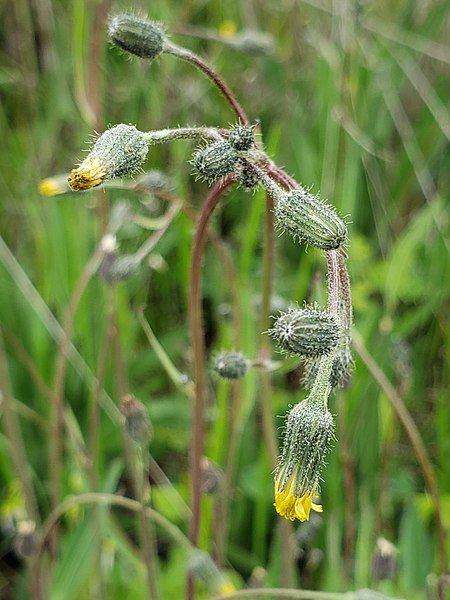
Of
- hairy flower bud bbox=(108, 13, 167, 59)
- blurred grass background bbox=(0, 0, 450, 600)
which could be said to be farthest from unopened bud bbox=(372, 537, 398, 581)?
hairy flower bud bbox=(108, 13, 167, 59)

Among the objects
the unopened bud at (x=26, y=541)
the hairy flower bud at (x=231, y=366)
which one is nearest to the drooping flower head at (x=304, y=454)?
the hairy flower bud at (x=231, y=366)

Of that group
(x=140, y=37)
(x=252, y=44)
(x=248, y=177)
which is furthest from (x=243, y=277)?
(x=248, y=177)

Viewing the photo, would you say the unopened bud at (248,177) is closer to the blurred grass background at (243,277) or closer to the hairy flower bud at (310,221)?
the hairy flower bud at (310,221)

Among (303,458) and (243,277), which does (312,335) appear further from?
(243,277)

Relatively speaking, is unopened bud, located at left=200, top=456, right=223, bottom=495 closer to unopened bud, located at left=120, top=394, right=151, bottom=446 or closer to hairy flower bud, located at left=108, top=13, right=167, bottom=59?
unopened bud, located at left=120, top=394, right=151, bottom=446

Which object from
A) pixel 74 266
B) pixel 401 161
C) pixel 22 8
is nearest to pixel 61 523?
pixel 74 266
